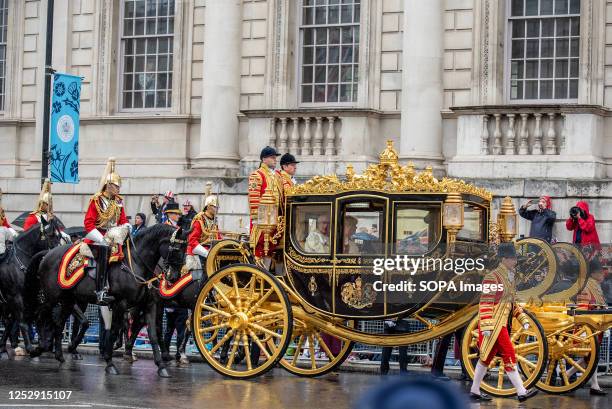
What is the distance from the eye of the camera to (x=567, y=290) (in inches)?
528

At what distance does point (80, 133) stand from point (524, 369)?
46.9 ft

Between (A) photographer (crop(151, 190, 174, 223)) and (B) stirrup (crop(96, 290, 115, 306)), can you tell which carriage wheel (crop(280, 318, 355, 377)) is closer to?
(B) stirrup (crop(96, 290, 115, 306))

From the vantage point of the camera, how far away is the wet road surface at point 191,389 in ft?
38.5

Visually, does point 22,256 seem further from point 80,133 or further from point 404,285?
point 80,133

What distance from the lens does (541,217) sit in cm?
1867

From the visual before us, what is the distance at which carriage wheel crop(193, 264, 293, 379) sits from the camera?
1349cm

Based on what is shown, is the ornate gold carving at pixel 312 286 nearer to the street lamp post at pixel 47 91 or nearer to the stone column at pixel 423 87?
the stone column at pixel 423 87

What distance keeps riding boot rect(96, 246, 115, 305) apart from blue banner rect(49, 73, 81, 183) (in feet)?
22.5

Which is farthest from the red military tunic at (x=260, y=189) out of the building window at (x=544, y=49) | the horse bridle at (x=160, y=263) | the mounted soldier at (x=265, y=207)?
the building window at (x=544, y=49)

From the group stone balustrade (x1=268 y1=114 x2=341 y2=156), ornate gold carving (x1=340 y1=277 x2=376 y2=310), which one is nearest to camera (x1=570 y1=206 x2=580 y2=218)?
stone balustrade (x1=268 y1=114 x2=341 y2=156)

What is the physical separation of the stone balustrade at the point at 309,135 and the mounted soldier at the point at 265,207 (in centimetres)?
763

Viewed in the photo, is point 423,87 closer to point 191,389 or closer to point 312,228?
point 312,228

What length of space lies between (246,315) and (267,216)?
108cm

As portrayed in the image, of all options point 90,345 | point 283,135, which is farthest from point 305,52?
point 90,345
